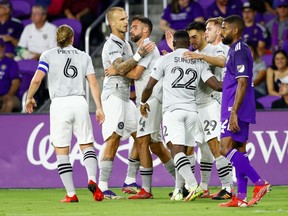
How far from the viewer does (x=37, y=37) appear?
Answer: 22641mm

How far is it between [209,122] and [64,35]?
2.34m

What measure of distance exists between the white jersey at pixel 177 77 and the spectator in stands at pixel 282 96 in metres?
6.08

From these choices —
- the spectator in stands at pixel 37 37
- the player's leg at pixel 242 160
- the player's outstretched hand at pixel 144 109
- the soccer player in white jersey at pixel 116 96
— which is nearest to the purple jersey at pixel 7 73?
the spectator in stands at pixel 37 37

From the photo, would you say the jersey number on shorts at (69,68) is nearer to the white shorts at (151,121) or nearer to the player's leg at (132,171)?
the white shorts at (151,121)

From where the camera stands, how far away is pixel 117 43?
15289mm

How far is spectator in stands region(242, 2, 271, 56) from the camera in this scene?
21672 mm

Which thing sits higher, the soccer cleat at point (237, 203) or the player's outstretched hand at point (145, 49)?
the player's outstretched hand at point (145, 49)

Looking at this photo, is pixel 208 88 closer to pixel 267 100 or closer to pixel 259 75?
pixel 267 100

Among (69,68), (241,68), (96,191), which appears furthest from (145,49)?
(241,68)

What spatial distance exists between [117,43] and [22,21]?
860cm

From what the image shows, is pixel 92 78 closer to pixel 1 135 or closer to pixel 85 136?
pixel 85 136

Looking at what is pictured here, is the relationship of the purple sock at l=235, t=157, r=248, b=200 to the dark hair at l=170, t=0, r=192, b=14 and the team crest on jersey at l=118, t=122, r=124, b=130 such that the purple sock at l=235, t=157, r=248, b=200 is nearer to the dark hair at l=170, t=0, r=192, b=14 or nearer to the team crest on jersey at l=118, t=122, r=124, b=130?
the team crest on jersey at l=118, t=122, r=124, b=130

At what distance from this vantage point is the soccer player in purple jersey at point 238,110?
1279 cm

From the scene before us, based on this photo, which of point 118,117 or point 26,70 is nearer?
point 118,117
